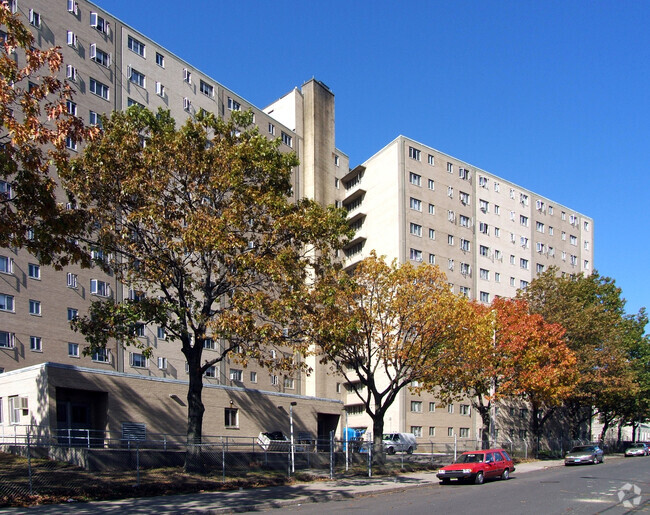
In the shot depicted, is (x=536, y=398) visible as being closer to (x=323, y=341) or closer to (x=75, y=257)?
(x=323, y=341)

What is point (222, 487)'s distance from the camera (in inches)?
835

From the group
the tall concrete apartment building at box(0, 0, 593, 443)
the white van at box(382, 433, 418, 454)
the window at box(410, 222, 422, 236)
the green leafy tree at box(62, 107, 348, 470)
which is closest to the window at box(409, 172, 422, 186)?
the tall concrete apartment building at box(0, 0, 593, 443)

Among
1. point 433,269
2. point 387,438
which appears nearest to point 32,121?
point 433,269

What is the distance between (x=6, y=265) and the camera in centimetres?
4075

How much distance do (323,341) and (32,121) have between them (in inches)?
562

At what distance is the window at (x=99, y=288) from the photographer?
150 feet

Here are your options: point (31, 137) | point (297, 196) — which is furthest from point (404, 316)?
point (297, 196)

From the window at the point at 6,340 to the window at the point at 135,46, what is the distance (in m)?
24.9

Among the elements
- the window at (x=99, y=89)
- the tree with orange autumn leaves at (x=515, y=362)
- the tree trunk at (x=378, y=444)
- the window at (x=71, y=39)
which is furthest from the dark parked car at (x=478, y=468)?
the window at (x=71, y=39)

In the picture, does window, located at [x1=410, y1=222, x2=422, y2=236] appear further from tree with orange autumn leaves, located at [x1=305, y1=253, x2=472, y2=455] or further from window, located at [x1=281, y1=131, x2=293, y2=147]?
tree with orange autumn leaves, located at [x1=305, y1=253, x2=472, y2=455]

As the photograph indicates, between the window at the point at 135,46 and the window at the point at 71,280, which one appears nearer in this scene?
the window at the point at 71,280

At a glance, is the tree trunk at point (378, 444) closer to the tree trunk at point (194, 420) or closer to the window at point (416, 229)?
the tree trunk at point (194, 420)

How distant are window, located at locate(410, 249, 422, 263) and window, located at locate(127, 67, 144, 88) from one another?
98.7 feet

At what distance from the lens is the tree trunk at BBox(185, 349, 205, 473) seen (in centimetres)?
2311
